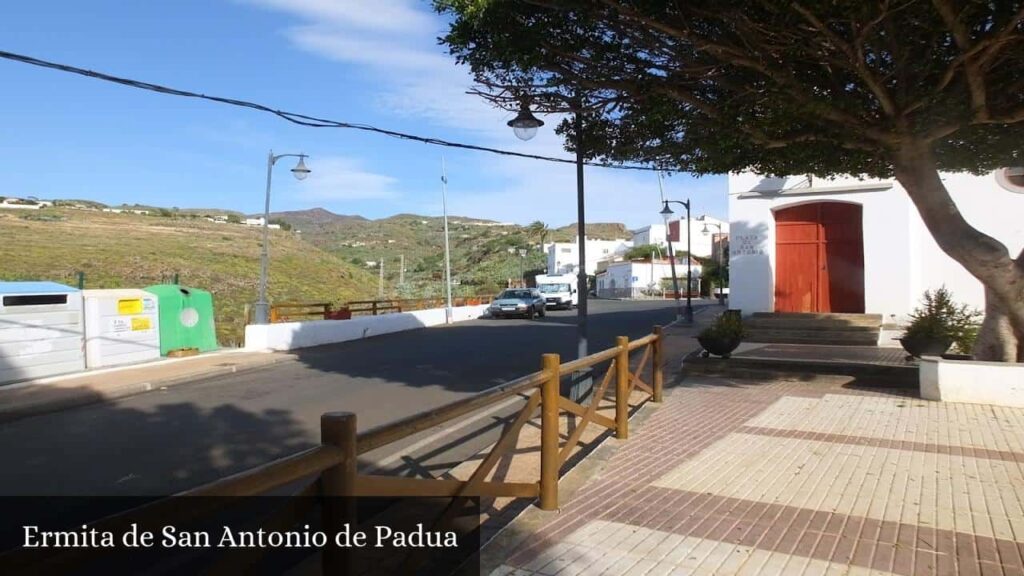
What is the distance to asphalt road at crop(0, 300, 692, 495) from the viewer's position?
6.00 m

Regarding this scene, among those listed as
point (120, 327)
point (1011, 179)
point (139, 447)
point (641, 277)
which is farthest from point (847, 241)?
point (641, 277)

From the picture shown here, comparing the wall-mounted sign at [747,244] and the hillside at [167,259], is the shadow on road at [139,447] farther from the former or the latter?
the wall-mounted sign at [747,244]

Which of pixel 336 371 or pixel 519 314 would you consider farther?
pixel 519 314

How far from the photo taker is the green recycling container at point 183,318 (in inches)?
598

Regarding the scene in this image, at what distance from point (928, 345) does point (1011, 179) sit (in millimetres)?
6734

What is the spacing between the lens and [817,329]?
52.1ft

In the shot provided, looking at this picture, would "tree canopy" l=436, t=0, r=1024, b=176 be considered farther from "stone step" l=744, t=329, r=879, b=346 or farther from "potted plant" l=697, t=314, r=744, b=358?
"stone step" l=744, t=329, r=879, b=346

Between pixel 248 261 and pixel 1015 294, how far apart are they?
4393cm

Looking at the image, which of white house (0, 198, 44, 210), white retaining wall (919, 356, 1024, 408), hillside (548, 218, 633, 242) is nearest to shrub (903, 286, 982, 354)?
white retaining wall (919, 356, 1024, 408)

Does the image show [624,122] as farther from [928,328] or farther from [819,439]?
[928,328]

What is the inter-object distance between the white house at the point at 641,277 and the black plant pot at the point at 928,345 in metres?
46.8

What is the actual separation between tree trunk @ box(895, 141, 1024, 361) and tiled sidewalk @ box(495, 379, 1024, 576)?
1.47 m

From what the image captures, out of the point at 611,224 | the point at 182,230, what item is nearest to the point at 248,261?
the point at 182,230

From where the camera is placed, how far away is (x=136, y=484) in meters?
5.61
